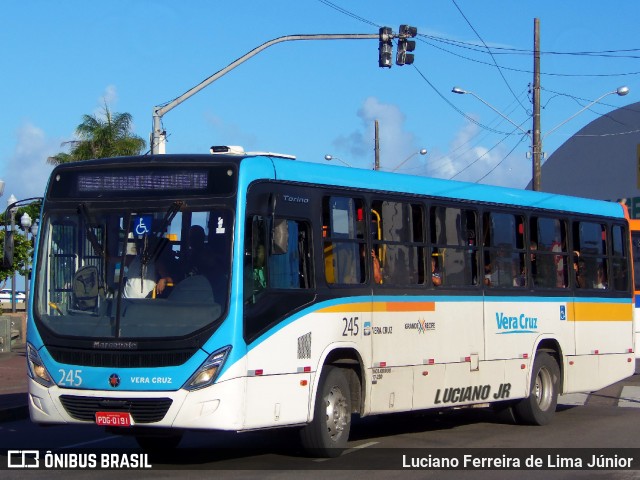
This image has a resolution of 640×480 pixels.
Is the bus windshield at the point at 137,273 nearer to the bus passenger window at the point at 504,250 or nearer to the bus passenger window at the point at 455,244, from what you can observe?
the bus passenger window at the point at 455,244

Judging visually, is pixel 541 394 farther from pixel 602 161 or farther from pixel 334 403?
pixel 602 161

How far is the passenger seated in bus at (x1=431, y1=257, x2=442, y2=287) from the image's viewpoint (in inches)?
556

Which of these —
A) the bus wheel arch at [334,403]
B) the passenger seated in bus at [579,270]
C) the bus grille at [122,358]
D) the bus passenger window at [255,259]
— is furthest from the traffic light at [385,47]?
the bus grille at [122,358]

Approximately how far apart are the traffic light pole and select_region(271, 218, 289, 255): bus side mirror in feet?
37.7

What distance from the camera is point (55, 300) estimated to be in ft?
37.3

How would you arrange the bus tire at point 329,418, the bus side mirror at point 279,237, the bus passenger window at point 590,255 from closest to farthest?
the bus side mirror at point 279,237, the bus tire at point 329,418, the bus passenger window at point 590,255

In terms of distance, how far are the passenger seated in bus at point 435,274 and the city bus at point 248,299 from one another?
0.02 meters

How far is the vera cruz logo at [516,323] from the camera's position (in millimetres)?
15375

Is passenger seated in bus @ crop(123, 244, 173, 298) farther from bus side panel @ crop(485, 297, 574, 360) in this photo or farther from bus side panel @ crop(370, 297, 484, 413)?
bus side panel @ crop(485, 297, 574, 360)

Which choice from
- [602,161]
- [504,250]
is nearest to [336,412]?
[504,250]

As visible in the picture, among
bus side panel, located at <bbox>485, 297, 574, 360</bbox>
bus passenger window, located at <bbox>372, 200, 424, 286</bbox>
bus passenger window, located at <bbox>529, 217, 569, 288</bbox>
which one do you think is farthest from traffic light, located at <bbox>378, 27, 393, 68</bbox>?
bus passenger window, located at <bbox>372, 200, 424, 286</bbox>

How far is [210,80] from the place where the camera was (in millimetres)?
23297

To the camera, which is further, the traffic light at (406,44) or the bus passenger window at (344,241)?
the traffic light at (406,44)

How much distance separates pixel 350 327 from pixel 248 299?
73.5 inches
